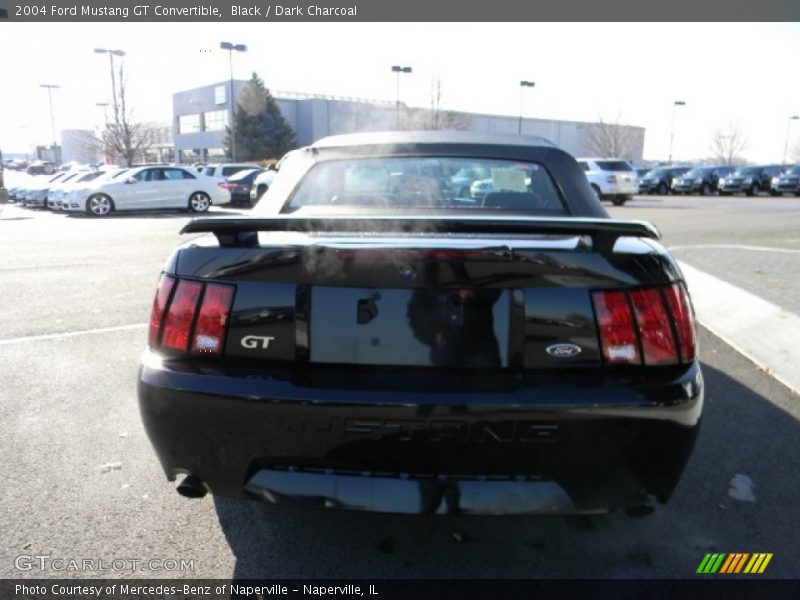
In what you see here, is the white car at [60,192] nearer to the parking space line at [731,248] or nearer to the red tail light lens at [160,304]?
the parking space line at [731,248]

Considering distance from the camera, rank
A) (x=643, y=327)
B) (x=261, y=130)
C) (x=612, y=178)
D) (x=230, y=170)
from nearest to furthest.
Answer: (x=643, y=327), (x=612, y=178), (x=230, y=170), (x=261, y=130)

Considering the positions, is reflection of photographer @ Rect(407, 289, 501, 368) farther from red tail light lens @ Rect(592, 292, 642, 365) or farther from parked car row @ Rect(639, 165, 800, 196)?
parked car row @ Rect(639, 165, 800, 196)

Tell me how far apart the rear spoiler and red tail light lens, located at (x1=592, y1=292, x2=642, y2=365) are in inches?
6.9

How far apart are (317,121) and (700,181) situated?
35.2 metres

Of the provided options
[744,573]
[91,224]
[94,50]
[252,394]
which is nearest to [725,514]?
[744,573]

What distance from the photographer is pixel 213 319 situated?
87.9 inches

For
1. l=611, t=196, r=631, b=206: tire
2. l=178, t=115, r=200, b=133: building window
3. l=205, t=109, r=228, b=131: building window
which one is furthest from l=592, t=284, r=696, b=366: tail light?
l=178, t=115, r=200, b=133: building window

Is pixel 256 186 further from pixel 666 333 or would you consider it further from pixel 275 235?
pixel 666 333

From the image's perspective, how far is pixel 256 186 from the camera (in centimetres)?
568

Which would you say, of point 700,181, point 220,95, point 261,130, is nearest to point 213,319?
point 700,181

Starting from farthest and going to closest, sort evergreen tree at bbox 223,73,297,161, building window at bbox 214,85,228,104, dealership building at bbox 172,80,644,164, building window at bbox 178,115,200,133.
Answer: building window at bbox 178,115,200,133 → building window at bbox 214,85,228,104 → evergreen tree at bbox 223,73,297,161 → dealership building at bbox 172,80,644,164

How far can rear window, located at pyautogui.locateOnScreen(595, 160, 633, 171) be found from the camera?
2516 centimetres

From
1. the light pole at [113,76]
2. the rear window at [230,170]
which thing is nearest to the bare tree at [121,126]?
the light pole at [113,76]

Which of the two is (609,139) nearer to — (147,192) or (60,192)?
(147,192)
